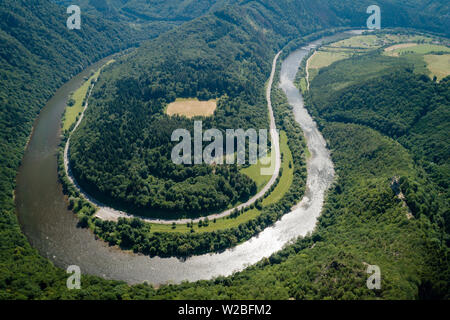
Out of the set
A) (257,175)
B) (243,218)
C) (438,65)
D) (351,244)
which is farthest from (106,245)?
(438,65)

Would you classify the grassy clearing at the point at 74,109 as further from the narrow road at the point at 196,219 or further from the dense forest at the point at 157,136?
the narrow road at the point at 196,219

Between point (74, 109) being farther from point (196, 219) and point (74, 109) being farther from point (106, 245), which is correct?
point (196, 219)

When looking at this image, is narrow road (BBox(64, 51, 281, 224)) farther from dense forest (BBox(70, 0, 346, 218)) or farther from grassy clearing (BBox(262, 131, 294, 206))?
dense forest (BBox(70, 0, 346, 218))

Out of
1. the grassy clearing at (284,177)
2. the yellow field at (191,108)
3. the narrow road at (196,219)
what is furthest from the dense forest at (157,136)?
the grassy clearing at (284,177)

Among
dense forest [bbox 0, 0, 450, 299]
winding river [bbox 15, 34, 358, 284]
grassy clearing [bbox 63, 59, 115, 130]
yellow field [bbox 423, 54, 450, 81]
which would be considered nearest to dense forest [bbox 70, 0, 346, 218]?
grassy clearing [bbox 63, 59, 115, 130]

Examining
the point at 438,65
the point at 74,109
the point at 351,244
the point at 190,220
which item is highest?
the point at 438,65
